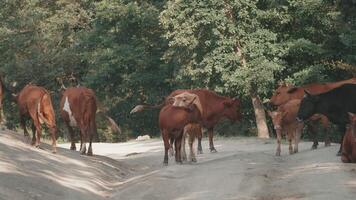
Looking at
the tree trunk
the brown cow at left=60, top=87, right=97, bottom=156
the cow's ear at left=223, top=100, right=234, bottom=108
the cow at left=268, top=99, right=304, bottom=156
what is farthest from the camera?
the tree trunk

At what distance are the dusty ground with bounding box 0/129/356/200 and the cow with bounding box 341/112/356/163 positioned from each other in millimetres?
267

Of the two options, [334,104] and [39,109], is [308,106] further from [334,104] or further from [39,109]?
[39,109]

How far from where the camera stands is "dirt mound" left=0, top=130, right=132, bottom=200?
11930 mm

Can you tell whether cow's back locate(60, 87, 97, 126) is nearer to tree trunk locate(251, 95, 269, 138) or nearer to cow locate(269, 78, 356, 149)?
cow locate(269, 78, 356, 149)

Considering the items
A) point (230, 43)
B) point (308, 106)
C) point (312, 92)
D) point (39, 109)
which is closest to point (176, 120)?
point (308, 106)

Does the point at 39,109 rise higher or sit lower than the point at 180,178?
higher

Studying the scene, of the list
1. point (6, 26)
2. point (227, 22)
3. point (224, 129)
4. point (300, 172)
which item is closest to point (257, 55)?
point (227, 22)

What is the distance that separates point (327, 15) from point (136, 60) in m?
15.6

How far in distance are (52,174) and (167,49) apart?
3062 cm

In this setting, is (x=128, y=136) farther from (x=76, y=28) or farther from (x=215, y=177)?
(x=215, y=177)

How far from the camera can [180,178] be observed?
13898 mm

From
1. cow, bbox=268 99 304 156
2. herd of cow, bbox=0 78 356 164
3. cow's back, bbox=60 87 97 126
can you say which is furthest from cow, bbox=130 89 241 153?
cow's back, bbox=60 87 97 126

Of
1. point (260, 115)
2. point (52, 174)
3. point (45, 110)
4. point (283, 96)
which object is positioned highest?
point (260, 115)

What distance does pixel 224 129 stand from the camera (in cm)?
4350
